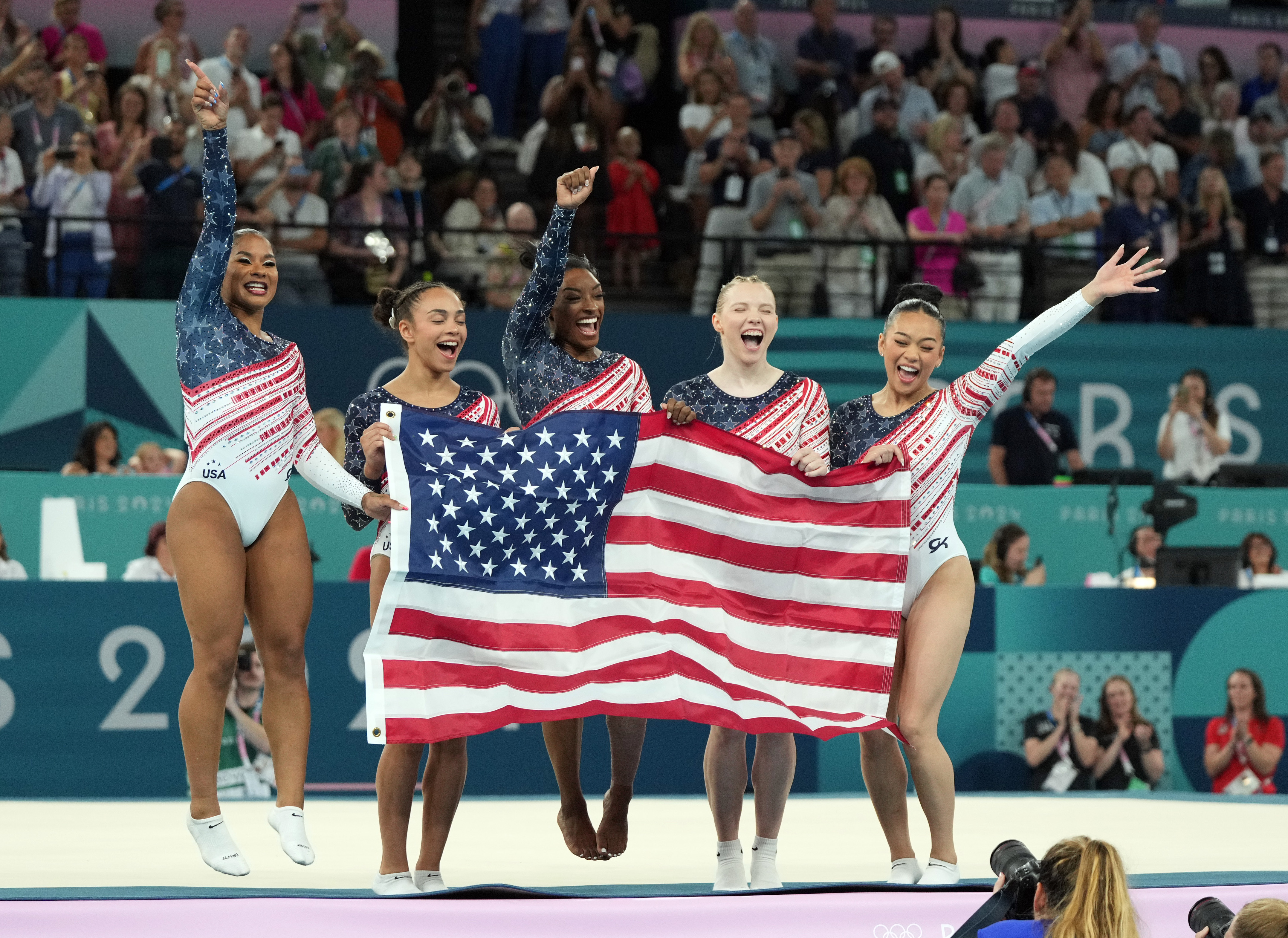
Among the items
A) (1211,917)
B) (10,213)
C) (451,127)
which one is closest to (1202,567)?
(451,127)

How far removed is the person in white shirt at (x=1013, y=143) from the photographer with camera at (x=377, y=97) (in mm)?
4145

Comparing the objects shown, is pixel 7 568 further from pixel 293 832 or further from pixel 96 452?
pixel 293 832

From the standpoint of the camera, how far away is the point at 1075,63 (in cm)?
1421

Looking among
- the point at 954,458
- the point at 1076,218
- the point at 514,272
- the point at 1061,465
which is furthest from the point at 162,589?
the point at 1076,218

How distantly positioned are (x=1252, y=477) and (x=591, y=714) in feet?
22.9

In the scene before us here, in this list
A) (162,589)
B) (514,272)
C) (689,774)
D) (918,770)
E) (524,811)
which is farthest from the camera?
(514,272)

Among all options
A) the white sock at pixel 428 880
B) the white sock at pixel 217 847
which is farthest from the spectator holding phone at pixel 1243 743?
the white sock at pixel 217 847

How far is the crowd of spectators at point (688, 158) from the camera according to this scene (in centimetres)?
1102

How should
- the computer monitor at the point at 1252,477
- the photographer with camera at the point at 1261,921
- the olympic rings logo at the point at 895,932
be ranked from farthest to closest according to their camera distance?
the computer monitor at the point at 1252,477, the olympic rings logo at the point at 895,932, the photographer with camera at the point at 1261,921

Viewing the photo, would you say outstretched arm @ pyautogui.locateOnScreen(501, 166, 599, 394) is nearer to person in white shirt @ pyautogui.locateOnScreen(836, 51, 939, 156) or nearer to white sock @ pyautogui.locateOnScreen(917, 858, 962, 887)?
white sock @ pyautogui.locateOnScreen(917, 858, 962, 887)

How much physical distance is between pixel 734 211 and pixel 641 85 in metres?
1.93

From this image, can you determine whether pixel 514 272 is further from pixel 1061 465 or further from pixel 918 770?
pixel 918 770

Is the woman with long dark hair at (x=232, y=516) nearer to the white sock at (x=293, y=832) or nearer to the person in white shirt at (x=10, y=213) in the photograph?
the white sock at (x=293, y=832)

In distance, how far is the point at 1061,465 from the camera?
1099 cm
